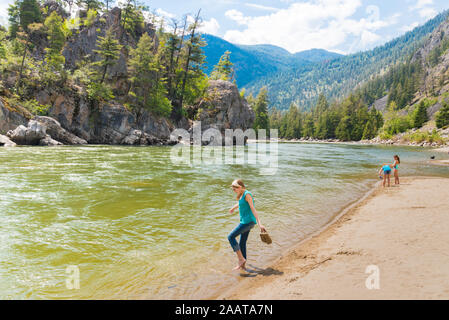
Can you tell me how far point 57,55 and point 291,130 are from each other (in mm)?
125512

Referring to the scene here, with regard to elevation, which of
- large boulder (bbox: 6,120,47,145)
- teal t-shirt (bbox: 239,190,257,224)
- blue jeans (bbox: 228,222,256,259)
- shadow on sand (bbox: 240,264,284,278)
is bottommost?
shadow on sand (bbox: 240,264,284,278)

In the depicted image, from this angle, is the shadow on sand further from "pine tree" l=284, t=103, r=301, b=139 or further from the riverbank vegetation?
"pine tree" l=284, t=103, r=301, b=139

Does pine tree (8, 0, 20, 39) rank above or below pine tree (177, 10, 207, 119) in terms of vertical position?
above

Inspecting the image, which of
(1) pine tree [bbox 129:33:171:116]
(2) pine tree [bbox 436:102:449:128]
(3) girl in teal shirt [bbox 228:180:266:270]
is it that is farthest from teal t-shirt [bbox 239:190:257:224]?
(2) pine tree [bbox 436:102:449:128]

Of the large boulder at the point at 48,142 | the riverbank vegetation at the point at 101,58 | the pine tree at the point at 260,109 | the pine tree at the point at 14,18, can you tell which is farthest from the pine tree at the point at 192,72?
the pine tree at the point at 260,109

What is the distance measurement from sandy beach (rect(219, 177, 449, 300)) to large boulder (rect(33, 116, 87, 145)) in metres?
43.3

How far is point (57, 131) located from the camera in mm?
40375

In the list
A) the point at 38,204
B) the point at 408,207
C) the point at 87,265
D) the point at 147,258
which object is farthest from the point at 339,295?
the point at 38,204

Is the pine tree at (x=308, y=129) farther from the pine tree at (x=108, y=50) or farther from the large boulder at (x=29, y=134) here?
the large boulder at (x=29, y=134)

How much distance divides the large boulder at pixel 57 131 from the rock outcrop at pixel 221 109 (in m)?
28.8

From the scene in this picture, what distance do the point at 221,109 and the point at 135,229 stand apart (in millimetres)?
59518

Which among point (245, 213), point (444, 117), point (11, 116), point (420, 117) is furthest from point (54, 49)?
point (420, 117)

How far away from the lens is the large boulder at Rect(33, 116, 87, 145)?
3897 centimetres
